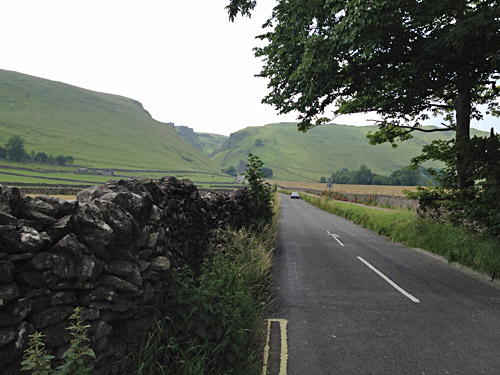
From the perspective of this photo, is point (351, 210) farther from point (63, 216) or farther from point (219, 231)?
point (63, 216)

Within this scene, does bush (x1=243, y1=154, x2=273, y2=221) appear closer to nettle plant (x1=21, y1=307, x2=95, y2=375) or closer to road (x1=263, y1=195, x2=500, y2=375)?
road (x1=263, y1=195, x2=500, y2=375)

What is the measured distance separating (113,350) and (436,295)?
23.1ft

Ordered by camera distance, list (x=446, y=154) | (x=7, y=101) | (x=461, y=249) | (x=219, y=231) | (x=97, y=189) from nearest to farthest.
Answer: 1. (x=97, y=189)
2. (x=219, y=231)
3. (x=461, y=249)
4. (x=446, y=154)
5. (x=7, y=101)

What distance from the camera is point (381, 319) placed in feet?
18.4

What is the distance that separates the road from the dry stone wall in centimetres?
198

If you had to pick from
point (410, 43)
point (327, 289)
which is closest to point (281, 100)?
point (410, 43)

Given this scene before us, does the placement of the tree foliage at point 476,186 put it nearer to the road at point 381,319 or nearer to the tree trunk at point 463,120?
the tree trunk at point 463,120

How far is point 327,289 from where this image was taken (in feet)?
24.1

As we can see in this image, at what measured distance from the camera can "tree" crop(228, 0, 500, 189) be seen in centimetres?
722

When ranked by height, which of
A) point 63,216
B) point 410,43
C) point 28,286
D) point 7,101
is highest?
point 7,101

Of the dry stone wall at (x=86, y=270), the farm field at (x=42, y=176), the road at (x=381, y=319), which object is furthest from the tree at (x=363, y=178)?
the dry stone wall at (x=86, y=270)

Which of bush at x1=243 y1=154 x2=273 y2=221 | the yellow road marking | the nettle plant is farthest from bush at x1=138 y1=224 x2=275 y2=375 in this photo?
bush at x1=243 y1=154 x2=273 y2=221

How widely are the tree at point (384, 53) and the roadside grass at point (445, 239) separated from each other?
2.09 metres

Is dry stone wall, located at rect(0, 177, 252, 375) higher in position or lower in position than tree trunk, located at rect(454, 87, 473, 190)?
lower
